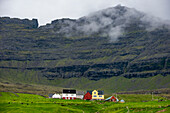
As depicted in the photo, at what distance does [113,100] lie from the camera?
162625 millimetres

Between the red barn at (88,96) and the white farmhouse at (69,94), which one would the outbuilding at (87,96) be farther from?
the white farmhouse at (69,94)

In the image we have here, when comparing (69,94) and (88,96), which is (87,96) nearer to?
(88,96)

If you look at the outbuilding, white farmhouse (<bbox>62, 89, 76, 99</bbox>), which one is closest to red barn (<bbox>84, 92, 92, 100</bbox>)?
the outbuilding

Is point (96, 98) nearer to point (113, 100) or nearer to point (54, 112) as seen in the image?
point (113, 100)

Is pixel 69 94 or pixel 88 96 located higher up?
pixel 69 94

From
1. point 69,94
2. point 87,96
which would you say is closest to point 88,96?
point 87,96

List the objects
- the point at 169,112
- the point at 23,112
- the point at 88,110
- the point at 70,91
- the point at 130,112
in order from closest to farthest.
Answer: the point at 169,112
the point at 130,112
the point at 23,112
the point at 88,110
the point at 70,91

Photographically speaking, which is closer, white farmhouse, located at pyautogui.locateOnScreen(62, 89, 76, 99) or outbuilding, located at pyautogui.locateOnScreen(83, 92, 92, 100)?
white farmhouse, located at pyautogui.locateOnScreen(62, 89, 76, 99)

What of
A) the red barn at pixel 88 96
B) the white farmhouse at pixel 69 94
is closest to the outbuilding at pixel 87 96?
the red barn at pixel 88 96

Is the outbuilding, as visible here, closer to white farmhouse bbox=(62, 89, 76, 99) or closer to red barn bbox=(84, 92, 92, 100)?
red barn bbox=(84, 92, 92, 100)

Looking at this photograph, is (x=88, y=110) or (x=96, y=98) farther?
(x=96, y=98)

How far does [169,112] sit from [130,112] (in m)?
16.9

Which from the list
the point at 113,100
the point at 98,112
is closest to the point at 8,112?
the point at 98,112

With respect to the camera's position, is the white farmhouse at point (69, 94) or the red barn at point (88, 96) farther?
the red barn at point (88, 96)
